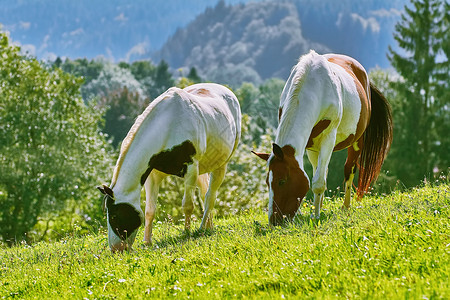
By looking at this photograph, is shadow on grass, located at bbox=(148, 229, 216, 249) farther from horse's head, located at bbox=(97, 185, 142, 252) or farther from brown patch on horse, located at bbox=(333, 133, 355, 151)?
brown patch on horse, located at bbox=(333, 133, 355, 151)

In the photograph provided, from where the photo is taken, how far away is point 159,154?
7266 mm

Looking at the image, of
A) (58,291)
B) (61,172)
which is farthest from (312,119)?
(61,172)

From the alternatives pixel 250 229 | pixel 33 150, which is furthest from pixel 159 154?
pixel 33 150

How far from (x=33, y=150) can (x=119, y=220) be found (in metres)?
16.9

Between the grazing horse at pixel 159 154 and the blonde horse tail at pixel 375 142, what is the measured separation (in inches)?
119

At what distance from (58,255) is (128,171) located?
63.7 inches

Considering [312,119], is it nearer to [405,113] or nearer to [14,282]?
[14,282]

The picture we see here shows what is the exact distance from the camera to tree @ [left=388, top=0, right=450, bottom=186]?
33.7 metres

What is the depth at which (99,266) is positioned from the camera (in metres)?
5.99

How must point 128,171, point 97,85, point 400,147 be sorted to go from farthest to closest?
1. point 97,85
2. point 400,147
3. point 128,171

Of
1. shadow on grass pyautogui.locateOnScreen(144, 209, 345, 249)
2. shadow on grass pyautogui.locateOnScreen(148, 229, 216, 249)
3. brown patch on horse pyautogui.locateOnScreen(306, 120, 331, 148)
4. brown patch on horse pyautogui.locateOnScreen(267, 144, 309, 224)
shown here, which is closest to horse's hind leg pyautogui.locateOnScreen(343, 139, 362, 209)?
shadow on grass pyautogui.locateOnScreen(144, 209, 345, 249)

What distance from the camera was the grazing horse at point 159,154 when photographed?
7.04m

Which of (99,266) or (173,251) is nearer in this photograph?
(99,266)

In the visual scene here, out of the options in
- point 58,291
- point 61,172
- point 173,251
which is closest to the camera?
point 58,291
